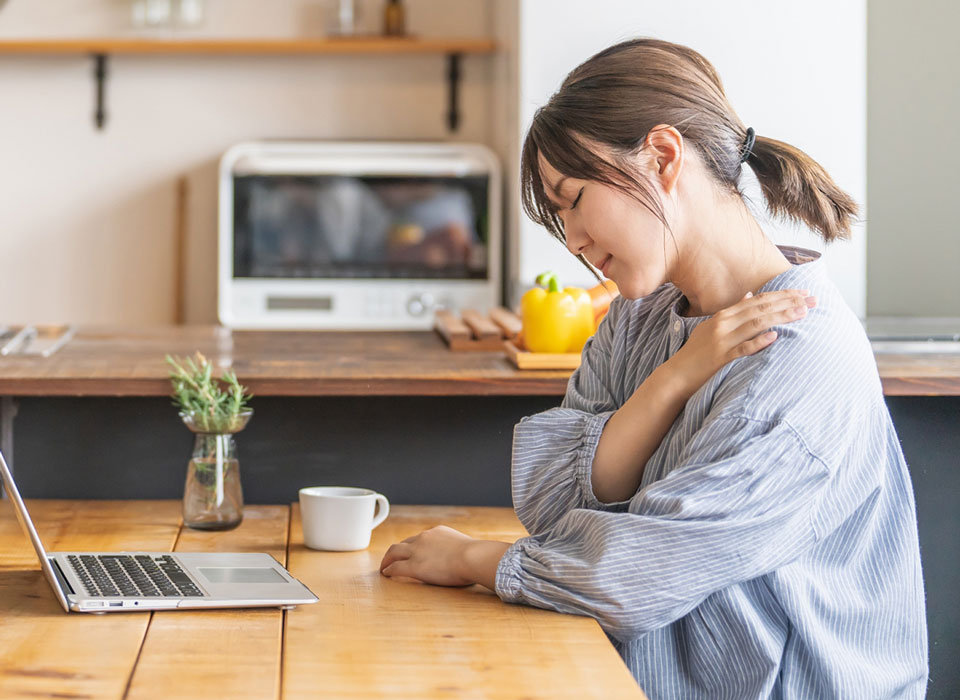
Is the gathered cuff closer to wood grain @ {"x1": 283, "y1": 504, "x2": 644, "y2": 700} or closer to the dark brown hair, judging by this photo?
wood grain @ {"x1": 283, "y1": 504, "x2": 644, "y2": 700}

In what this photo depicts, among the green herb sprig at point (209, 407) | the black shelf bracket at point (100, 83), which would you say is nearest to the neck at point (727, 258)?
the green herb sprig at point (209, 407)

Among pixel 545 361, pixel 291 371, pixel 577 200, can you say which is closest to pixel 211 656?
pixel 577 200

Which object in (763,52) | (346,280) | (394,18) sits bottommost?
(346,280)

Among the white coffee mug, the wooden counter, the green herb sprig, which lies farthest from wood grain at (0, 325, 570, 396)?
the white coffee mug

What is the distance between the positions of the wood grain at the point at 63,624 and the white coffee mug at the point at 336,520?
16cm

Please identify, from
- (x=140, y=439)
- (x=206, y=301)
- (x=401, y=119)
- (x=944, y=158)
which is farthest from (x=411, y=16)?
(x=140, y=439)

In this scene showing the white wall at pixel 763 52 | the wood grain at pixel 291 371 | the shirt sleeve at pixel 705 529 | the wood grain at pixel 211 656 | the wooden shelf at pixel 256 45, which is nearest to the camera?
the wood grain at pixel 211 656

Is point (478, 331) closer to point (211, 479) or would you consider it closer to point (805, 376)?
point (211, 479)

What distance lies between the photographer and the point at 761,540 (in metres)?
0.99

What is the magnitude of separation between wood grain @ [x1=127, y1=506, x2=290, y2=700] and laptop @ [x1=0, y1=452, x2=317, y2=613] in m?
0.02

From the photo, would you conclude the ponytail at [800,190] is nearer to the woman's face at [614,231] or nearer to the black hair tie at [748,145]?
the black hair tie at [748,145]

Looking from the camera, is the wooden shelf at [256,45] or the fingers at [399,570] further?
the wooden shelf at [256,45]

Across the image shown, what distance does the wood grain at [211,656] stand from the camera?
2.77 feet

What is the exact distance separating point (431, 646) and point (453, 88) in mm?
2929
